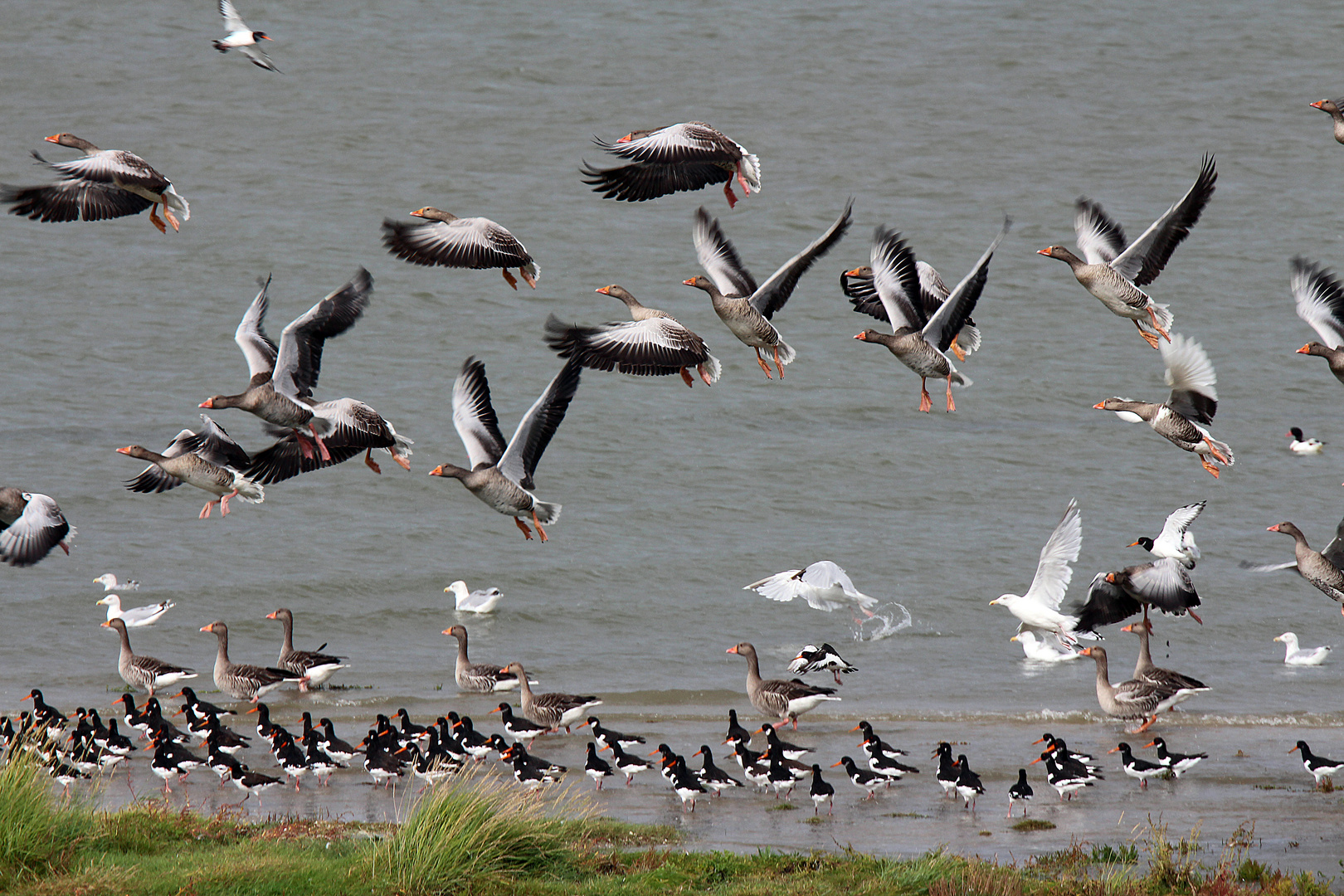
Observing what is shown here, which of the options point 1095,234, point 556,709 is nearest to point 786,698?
point 556,709

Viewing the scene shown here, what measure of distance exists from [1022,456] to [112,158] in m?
19.7

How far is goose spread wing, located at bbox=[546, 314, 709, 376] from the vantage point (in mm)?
10352

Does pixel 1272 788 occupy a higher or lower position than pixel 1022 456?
higher

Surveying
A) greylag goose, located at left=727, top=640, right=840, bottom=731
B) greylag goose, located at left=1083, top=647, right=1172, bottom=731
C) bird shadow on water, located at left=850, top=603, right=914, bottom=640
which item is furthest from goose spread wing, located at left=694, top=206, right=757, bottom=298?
bird shadow on water, located at left=850, top=603, right=914, bottom=640

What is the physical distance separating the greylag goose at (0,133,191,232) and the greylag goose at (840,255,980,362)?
601 centimetres

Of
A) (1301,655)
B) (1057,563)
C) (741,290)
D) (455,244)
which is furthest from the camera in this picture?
(1301,655)

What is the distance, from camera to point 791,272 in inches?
431

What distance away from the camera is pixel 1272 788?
1122 centimetres

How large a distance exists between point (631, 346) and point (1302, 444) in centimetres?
Answer: 2036

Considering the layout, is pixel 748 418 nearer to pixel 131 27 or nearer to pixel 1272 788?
pixel 1272 788

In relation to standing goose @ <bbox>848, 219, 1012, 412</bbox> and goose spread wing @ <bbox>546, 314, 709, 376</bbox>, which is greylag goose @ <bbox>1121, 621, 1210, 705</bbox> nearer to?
standing goose @ <bbox>848, 219, 1012, 412</bbox>

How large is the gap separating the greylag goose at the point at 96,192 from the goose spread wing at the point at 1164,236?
25.7ft

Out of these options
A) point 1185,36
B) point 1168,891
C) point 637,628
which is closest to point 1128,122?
point 1185,36

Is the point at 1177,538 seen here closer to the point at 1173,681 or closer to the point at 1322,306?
the point at 1173,681
